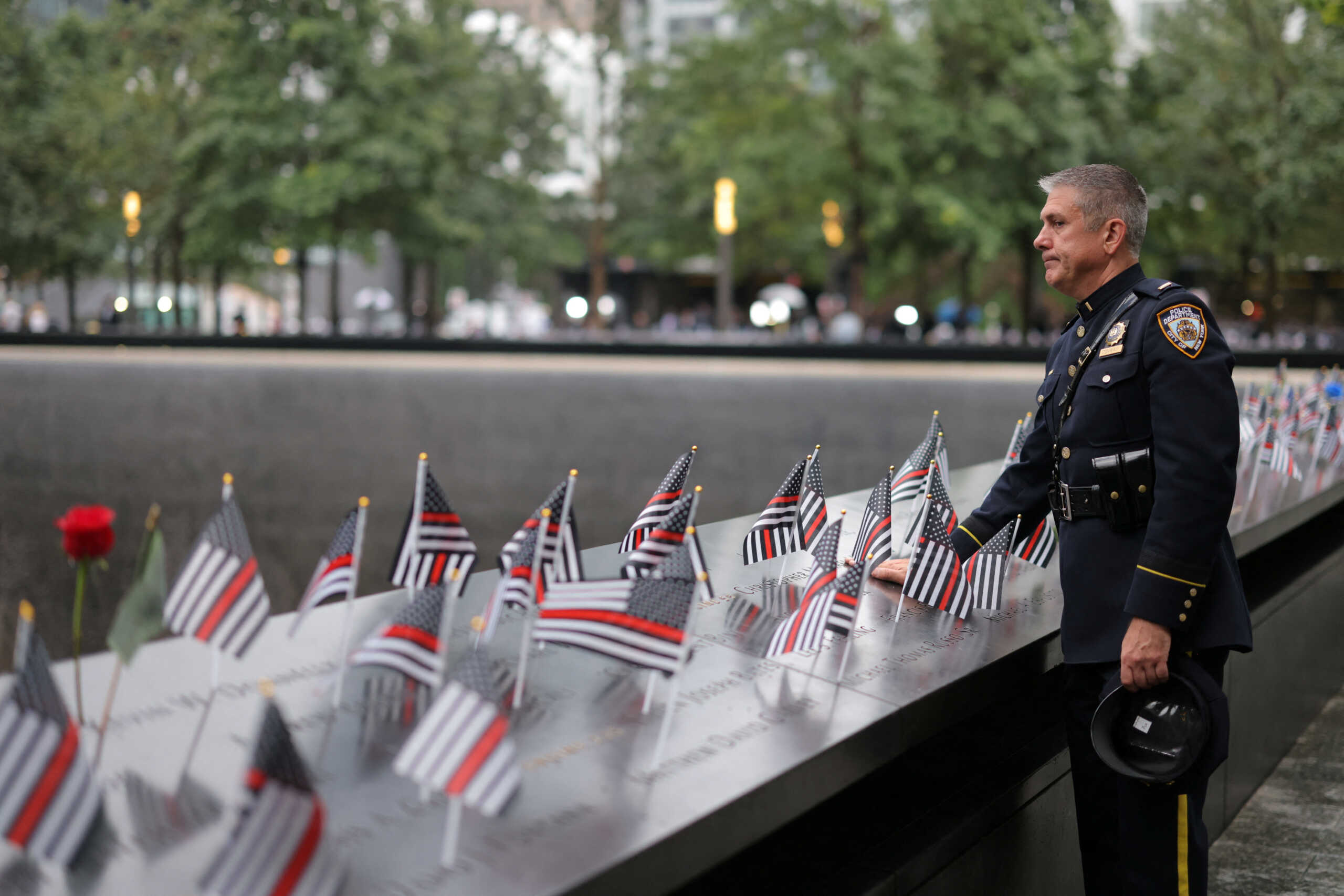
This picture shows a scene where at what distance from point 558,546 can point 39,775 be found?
65.8 inches

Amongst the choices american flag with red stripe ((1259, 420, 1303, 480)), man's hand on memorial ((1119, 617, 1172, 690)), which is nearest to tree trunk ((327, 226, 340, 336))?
american flag with red stripe ((1259, 420, 1303, 480))

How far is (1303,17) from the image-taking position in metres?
29.3

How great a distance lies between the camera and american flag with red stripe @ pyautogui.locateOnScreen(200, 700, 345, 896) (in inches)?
75.7

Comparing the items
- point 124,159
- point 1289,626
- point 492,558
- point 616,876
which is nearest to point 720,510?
point 492,558

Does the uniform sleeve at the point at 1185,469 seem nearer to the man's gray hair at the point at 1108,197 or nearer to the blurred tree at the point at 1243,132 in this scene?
the man's gray hair at the point at 1108,197

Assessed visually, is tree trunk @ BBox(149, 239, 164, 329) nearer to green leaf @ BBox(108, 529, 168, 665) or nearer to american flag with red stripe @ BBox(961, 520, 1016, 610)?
american flag with red stripe @ BBox(961, 520, 1016, 610)

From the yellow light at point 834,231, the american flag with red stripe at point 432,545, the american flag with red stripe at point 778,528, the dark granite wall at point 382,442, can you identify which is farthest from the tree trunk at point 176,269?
the american flag with red stripe at point 432,545

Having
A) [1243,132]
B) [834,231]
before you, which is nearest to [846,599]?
[1243,132]

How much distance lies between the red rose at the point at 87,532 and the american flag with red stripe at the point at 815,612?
1.84 m

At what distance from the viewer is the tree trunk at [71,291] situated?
34938mm

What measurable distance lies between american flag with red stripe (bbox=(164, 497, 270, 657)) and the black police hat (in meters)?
2.32

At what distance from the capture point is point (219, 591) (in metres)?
2.94

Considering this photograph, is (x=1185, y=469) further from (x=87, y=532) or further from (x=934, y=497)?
(x=87, y=532)

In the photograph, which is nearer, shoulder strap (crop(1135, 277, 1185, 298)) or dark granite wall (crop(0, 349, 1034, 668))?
shoulder strap (crop(1135, 277, 1185, 298))
